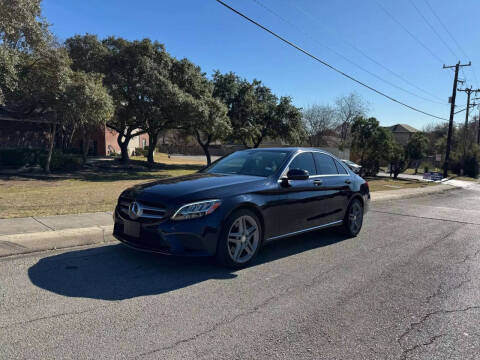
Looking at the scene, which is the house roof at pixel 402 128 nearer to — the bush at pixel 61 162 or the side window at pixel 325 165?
the bush at pixel 61 162

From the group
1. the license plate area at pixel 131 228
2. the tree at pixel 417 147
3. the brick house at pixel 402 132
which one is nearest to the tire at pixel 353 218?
the license plate area at pixel 131 228

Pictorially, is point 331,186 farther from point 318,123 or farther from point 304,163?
point 318,123

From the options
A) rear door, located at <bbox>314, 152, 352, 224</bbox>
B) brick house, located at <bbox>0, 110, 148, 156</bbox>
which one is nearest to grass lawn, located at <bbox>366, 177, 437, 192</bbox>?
rear door, located at <bbox>314, 152, 352, 224</bbox>

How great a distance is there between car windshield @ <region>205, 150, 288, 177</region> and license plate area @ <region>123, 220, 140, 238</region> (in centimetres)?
168

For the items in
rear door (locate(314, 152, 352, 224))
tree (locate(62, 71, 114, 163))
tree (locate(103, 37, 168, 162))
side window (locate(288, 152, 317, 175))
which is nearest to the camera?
side window (locate(288, 152, 317, 175))

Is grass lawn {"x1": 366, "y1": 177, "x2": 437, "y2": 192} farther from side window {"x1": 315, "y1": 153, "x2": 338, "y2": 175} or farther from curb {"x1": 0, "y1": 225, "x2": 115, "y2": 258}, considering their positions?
curb {"x1": 0, "y1": 225, "x2": 115, "y2": 258}

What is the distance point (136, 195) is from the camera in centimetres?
455

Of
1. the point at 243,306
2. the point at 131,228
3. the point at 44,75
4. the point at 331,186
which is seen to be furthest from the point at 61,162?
the point at 243,306

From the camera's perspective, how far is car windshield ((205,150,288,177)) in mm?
5328

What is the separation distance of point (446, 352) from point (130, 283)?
3.13 m

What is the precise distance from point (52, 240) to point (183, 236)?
2491mm

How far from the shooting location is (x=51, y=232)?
5.58 metres

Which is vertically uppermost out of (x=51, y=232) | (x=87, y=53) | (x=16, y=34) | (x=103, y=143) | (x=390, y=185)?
(x=87, y=53)

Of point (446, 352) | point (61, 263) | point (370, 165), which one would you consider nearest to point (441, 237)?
point (446, 352)
